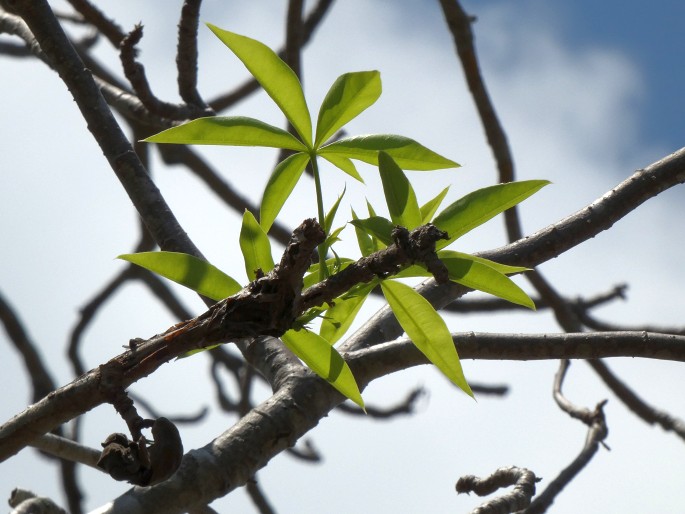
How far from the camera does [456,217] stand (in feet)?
2.77

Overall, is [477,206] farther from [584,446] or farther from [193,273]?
[584,446]

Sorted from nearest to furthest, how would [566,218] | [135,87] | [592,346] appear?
1. [592,346]
2. [566,218]
3. [135,87]

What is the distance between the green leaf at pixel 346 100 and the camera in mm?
921

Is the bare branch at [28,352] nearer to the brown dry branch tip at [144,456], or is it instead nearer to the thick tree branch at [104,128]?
the thick tree branch at [104,128]

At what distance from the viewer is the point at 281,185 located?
97cm

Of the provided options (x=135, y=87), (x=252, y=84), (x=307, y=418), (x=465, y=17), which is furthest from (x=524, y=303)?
(x=252, y=84)

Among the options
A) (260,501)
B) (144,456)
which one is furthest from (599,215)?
(260,501)

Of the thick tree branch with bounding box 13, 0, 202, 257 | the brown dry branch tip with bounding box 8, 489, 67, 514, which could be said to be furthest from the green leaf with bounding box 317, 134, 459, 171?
the brown dry branch tip with bounding box 8, 489, 67, 514

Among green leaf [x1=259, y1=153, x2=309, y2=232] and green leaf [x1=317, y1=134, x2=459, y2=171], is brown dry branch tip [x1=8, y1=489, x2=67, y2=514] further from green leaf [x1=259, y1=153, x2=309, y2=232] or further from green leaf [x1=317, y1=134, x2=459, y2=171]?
green leaf [x1=317, y1=134, x2=459, y2=171]

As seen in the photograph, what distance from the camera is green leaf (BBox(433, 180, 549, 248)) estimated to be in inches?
33.1

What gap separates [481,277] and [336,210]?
17 cm

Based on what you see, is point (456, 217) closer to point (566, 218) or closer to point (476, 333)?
point (476, 333)

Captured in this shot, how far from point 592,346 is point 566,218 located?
0.91 feet

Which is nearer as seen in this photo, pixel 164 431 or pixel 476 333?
pixel 164 431
